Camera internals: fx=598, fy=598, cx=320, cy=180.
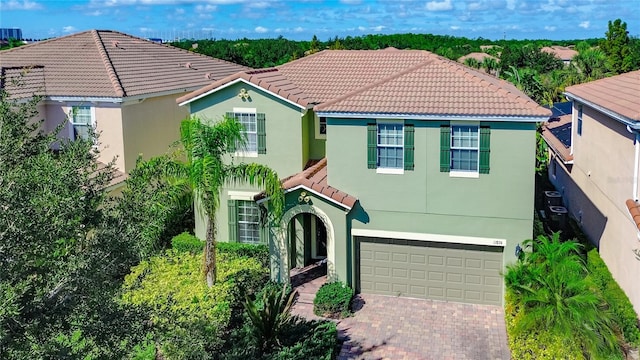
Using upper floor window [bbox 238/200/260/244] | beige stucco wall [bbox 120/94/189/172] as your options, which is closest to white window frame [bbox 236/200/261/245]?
upper floor window [bbox 238/200/260/244]

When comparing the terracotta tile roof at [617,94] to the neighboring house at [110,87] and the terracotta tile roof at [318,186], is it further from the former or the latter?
the neighboring house at [110,87]

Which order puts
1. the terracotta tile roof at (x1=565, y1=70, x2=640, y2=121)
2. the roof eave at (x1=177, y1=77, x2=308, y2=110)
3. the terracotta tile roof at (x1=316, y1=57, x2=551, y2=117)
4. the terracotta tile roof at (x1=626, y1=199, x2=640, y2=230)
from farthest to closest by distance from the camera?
the roof eave at (x1=177, y1=77, x2=308, y2=110)
the terracotta tile roof at (x1=316, y1=57, x2=551, y2=117)
the terracotta tile roof at (x1=565, y1=70, x2=640, y2=121)
the terracotta tile roof at (x1=626, y1=199, x2=640, y2=230)

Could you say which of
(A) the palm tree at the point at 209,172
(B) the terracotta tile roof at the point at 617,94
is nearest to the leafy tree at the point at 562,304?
(B) the terracotta tile roof at the point at 617,94

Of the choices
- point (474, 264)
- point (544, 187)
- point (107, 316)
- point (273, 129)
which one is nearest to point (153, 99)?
point (273, 129)

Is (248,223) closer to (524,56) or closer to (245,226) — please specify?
(245,226)

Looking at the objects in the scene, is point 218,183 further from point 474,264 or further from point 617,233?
point 617,233

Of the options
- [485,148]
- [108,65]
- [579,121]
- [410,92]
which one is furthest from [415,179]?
[108,65]

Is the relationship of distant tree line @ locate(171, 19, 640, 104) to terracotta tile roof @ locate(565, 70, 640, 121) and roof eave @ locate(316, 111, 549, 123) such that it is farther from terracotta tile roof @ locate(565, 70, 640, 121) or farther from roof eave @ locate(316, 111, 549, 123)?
roof eave @ locate(316, 111, 549, 123)

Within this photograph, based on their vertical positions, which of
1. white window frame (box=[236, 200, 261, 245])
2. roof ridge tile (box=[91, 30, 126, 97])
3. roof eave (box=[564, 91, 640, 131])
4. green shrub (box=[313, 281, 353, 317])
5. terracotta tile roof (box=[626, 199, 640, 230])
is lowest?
green shrub (box=[313, 281, 353, 317])
